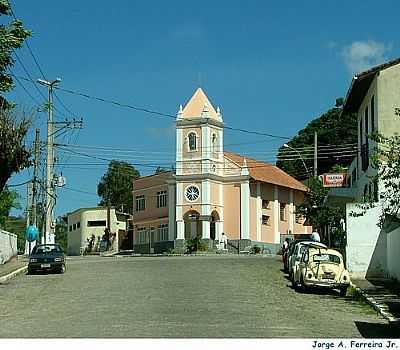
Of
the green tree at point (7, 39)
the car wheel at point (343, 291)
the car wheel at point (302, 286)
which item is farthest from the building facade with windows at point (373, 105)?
the green tree at point (7, 39)

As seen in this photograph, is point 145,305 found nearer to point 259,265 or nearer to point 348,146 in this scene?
point 259,265

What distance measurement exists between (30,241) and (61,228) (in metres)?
76.3

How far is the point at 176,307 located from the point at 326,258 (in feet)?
25.9

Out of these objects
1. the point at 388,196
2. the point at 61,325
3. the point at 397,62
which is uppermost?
the point at 397,62

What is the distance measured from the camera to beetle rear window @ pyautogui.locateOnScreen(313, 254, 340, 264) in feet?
92.0

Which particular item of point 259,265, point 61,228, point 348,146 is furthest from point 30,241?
point 61,228

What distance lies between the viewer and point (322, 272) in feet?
90.0

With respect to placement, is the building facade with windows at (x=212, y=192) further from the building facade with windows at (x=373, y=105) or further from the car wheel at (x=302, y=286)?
the car wheel at (x=302, y=286)

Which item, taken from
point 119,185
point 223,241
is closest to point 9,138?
point 223,241

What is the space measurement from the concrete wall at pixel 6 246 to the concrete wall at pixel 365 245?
853 inches

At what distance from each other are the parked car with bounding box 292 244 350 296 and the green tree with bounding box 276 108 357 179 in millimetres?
49873

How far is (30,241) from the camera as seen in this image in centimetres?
6081

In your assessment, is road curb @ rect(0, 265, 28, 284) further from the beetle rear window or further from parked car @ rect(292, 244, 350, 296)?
the beetle rear window

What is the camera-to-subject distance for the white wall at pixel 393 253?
2881 centimetres
